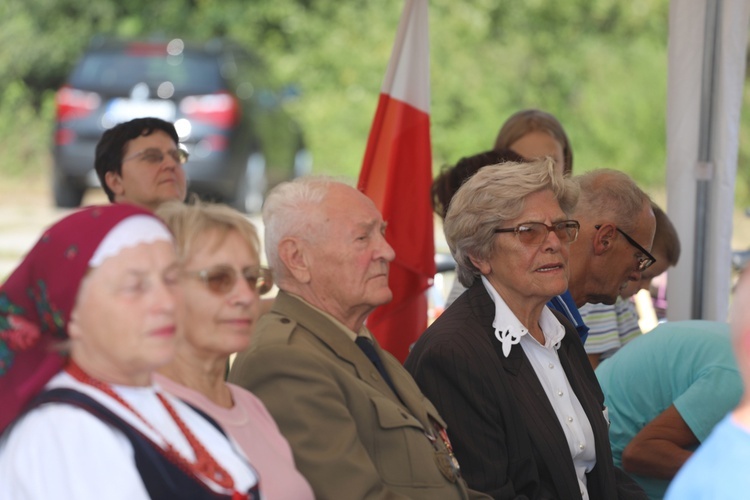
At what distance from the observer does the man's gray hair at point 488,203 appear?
3346 millimetres

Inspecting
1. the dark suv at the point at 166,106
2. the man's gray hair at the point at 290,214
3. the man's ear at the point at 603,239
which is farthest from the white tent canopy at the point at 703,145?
the dark suv at the point at 166,106

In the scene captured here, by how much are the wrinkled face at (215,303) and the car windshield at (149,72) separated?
9.69 meters

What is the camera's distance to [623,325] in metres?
4.48

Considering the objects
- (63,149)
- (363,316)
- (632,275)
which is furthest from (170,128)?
(63,149)

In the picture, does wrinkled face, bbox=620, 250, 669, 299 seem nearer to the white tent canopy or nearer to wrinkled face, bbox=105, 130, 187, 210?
the white tent canopy

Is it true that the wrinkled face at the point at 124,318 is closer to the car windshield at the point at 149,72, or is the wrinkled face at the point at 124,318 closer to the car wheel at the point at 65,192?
the car windshield at the point at 149,72

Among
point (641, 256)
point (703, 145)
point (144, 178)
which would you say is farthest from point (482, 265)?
point (703, 145)

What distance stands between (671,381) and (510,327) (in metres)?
0.59

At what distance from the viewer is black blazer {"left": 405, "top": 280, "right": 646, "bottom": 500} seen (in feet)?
10.1

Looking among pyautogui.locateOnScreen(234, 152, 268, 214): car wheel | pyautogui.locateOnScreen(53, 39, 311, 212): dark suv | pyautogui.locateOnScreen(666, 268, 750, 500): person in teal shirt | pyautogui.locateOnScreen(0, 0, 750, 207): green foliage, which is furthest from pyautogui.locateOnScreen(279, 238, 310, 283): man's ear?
pyautogui.locateOnScreen(0, 0, 750, 207): green foliage

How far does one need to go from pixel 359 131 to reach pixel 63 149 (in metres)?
3.79

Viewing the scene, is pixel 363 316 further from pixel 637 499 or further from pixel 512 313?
pixel 637 499

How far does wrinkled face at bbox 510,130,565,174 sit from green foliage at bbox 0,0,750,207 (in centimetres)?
840

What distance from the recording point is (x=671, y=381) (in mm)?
3502
